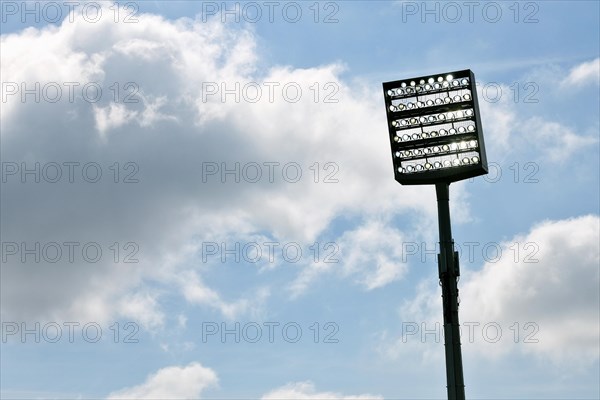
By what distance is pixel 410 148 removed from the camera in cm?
5153

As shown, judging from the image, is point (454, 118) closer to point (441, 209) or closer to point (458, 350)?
point (441, 209)

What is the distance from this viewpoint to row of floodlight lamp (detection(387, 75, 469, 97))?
50.7 metres

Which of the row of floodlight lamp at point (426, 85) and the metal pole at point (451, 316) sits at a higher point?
the row of floodlight lamp at point (426, 85)

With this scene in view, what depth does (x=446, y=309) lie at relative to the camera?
50.1 meters

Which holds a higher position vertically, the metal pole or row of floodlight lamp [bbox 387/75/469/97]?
row of floodlight lamp [bbox 387/75/469/97]

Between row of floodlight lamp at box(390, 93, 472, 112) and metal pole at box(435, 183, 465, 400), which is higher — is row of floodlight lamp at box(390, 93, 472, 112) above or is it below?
above

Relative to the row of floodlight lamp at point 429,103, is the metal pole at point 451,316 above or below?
below

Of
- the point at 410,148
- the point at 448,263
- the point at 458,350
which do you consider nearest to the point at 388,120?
the point at 410,148

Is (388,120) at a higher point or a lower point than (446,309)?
higher

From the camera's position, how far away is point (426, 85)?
168ft

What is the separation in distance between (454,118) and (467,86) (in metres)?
1.32

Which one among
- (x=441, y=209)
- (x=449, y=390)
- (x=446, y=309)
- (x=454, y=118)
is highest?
(x=454, y=118)

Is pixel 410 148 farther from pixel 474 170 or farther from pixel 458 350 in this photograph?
pixel 458 350

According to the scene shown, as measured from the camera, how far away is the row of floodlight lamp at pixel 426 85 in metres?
50.7
